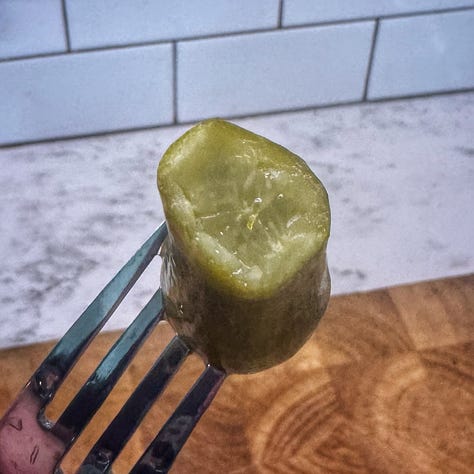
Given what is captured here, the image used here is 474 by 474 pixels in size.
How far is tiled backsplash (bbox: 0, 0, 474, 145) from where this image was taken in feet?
2.27

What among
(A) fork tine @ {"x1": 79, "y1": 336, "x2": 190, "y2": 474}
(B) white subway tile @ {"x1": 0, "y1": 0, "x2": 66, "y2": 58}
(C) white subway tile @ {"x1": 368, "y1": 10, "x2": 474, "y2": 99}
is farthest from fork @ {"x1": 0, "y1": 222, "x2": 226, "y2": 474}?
(C) white subway tile @ {"x1": 368, "y1": 10, "x2": 474, "y2": 99}

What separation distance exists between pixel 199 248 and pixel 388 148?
43 cm

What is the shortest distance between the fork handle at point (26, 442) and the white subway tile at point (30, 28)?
0.34 meters

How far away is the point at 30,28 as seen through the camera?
26.6 inches

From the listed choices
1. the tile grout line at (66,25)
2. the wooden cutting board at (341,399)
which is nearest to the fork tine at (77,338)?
the wooden cutting board at (341,399)

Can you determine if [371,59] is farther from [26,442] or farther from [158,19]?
[26,442]

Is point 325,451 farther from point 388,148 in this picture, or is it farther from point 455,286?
point 388,148

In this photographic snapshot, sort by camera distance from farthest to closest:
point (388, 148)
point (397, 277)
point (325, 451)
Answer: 1. point (388, 148)
2. point (397, 277)
3. point (325, 451)

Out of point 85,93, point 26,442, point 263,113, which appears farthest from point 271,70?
point 26,442

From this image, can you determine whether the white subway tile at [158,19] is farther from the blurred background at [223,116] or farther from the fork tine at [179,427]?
the fork tine at [179,427]

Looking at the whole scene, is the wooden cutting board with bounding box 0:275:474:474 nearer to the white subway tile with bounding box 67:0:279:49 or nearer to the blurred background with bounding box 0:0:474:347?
the blurred background with bounding box 0:0:474:347

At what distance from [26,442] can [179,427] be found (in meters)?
0.07

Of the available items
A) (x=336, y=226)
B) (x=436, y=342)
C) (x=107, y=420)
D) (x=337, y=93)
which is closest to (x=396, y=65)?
(x=337, y=93)

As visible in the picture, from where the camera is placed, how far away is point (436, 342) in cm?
59
